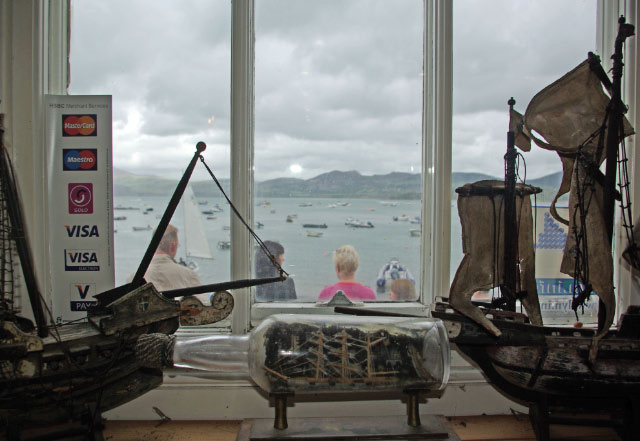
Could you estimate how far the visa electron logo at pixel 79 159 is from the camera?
1.63m

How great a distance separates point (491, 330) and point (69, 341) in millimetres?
1176

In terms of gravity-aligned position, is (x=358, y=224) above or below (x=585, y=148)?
below

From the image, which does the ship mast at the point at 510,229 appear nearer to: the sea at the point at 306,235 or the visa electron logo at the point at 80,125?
the sea at the point at 306,235

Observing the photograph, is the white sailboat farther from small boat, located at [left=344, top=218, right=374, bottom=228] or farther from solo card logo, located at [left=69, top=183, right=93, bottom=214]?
small boat, located at [left=344, top=218, right=374, bottom=228]

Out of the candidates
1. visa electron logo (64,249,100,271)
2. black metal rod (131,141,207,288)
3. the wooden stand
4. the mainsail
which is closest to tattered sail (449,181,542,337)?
the wooden stand

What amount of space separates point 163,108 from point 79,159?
0.38m

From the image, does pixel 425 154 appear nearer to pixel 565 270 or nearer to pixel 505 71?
pixel 505 71

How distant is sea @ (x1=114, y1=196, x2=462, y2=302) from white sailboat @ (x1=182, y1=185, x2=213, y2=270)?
16 millimetres

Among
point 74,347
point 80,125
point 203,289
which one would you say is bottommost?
point 74,347

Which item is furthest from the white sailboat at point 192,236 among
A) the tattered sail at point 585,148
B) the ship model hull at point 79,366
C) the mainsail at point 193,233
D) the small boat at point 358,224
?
the tattered sail at point 585,148

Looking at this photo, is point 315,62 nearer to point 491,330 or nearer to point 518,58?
point 518,58

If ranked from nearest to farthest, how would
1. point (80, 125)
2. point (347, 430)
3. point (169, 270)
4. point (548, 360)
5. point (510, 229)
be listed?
point (347, 430)
point (548, 360)
point (510, 229)
point (80, 125)
point (169, 270)

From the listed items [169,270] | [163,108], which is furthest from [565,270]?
[163,108]

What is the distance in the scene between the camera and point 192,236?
181 cm
